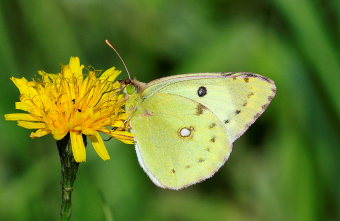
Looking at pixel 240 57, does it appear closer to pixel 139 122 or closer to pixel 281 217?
pixel 281 217

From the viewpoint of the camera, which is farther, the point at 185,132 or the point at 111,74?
the point at 185,132

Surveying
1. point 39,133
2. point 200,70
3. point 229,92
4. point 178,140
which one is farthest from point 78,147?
point 200,70

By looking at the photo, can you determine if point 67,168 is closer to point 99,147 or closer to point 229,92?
point 99,147

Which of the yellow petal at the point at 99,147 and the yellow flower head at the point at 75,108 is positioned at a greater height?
the yellow flower head at the point at 75,108

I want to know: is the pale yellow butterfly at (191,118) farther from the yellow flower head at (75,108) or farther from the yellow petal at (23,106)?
the yellow petal at (23,106)

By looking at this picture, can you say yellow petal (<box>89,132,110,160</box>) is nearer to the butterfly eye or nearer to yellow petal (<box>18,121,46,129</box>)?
yellow petal (<box>18,121,46,129</box>)

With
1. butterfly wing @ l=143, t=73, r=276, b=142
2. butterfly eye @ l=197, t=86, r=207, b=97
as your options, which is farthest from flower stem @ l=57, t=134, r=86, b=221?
butterfly eye @ l=197, t=86, r=207, b=97

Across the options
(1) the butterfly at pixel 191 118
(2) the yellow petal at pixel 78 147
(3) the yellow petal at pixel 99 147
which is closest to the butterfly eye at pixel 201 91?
(1) the butterfly at pixel 191 118
